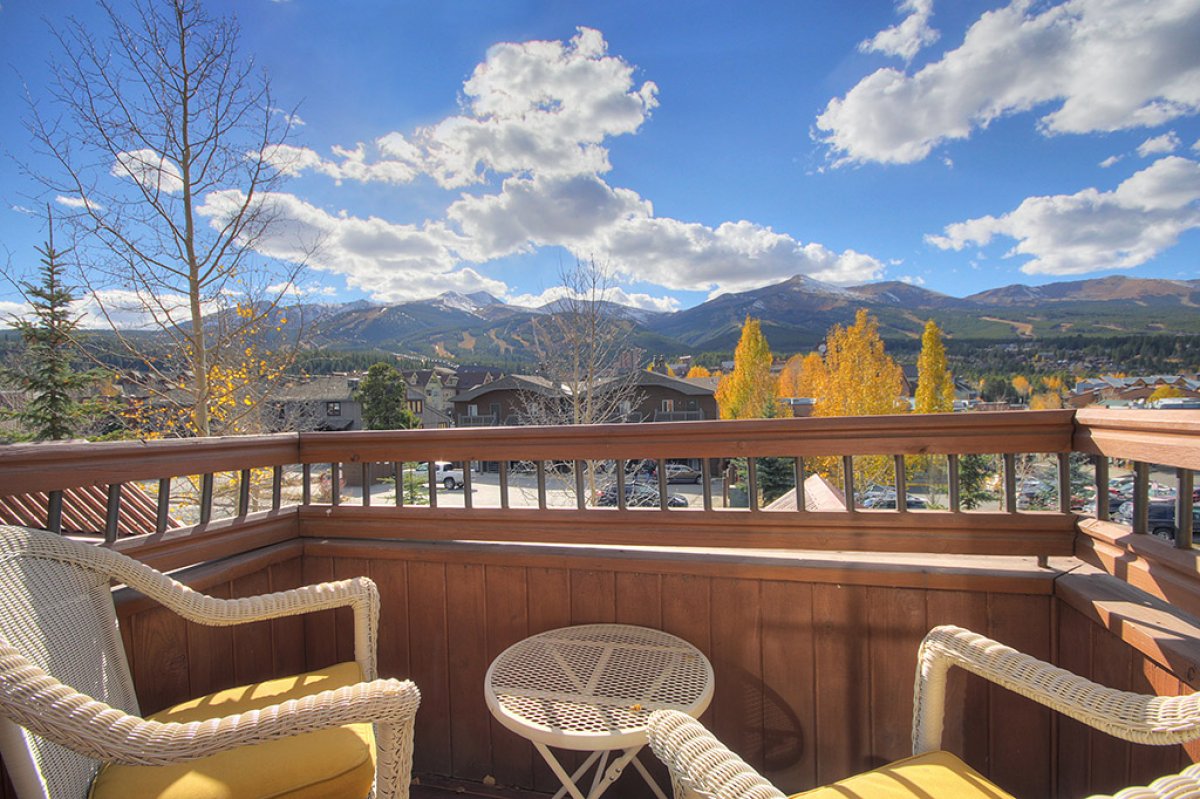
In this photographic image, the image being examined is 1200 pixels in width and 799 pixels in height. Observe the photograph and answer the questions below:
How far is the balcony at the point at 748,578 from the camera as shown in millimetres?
1188

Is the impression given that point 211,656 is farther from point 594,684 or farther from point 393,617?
point 594,684

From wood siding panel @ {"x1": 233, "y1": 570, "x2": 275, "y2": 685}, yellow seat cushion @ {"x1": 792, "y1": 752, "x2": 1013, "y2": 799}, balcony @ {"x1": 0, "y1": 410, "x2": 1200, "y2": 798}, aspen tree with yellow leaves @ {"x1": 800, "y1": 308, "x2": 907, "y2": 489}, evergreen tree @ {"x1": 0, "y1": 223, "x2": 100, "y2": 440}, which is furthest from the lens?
aspen tree with yellow leaves @ {"x1": 800, "y1": 308, "x2": 907, "y2": 489}

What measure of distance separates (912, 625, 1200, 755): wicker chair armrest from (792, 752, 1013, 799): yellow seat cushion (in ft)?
0.36

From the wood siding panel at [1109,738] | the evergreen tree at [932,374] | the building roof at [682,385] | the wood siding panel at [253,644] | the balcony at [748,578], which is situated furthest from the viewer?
the building roof at [682,385]

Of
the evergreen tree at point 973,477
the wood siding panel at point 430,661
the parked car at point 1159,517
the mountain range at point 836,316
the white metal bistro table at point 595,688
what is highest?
the mountain range at point 836,316

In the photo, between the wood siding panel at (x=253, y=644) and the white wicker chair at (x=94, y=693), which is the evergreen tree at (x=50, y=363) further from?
the white wicker chair at (x=94, y=693)

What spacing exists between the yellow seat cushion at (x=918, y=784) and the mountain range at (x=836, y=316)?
3420 centimetres

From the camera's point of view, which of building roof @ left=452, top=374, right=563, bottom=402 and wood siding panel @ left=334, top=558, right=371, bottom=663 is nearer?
wood siding panel @ left=334, top=558, right=371, bottom=663

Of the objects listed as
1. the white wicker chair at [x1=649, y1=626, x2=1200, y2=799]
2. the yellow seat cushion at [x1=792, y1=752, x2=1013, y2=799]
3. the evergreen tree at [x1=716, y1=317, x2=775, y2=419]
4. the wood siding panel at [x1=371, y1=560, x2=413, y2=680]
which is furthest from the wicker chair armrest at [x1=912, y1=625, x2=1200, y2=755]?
the evergreen tree at [x1=716, y1=317, x2=775, y2=419]

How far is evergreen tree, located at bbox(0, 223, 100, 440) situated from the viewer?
188 inches

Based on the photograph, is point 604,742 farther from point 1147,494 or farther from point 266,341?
point 266,341

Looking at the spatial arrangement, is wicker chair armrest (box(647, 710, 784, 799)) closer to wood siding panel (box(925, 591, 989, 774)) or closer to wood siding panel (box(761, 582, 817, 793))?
wood siding panel (box(761, 582, 817, 793))

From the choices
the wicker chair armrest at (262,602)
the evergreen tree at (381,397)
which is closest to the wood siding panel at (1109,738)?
the wicker chair armrest at (262,602)

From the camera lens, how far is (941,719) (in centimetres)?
106
